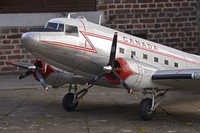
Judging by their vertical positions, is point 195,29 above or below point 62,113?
above

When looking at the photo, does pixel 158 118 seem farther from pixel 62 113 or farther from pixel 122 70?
pixel 62 113

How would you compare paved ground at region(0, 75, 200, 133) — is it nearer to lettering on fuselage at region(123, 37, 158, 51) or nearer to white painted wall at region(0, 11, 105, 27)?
lettering on fuselage at region(123, 37, 158, 51)

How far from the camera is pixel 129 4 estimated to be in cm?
2052

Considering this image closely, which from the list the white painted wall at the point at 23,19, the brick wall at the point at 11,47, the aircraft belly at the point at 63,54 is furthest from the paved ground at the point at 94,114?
the white painted wall at the point at 23,19

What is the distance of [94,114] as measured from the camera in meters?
11.3

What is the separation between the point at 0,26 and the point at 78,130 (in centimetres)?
1167

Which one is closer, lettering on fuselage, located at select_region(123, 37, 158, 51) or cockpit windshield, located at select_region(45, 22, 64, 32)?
cockpit windshield, located at select_region(45, 22, 64, 32)

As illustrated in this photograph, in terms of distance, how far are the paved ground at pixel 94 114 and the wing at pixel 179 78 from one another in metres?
0.80

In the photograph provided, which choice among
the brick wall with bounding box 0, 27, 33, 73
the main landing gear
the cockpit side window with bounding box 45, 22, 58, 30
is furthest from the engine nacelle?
the brick wall with bounding box 0, 27, 33, 73

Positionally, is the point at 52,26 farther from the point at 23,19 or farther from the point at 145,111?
the point at 23,19

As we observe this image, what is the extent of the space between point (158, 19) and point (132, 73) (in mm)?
11009

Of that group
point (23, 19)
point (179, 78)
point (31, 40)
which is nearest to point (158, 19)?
point (23, 19)

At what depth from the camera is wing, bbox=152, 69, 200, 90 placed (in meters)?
9.69

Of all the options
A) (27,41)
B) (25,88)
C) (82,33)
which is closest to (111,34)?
(82,33)
